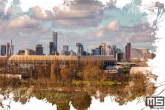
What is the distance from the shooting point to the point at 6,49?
5301 mm

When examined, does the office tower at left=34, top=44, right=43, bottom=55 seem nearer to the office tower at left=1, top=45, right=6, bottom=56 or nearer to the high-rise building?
the office tower at left=1, top=45, right=6, bottom=56

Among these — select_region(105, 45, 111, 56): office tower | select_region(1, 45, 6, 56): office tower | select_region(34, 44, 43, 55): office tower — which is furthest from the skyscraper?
select_region(105, 45, 111, 56): office tower

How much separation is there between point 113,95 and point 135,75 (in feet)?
2.47

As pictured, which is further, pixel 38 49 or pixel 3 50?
pixel 38 49

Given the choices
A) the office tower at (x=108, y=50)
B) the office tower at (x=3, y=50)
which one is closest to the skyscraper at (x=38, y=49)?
the office tower at (x=3, y=50)

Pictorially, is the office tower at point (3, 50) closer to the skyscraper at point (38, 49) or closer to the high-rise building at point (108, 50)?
the skyscraper at point (38, 49)

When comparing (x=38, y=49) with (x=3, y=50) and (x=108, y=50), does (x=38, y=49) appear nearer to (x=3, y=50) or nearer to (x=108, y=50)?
(x=3, y=50)

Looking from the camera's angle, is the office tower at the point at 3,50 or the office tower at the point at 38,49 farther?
the office tower at the point at 38,49

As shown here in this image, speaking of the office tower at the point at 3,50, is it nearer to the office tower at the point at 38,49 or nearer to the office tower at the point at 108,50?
the office tower at the point at 38,49

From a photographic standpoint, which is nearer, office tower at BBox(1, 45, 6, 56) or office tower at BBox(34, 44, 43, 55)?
office tower at BBox(1, 45, 6, 56)

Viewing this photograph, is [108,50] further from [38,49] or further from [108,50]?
[38,49]

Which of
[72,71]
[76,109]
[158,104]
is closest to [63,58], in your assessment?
[72,71]

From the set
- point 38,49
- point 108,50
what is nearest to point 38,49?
point 38,49

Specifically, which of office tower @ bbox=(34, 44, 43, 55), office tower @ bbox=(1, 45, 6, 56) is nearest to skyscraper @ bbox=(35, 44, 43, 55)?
office tower @ bbox=(34, 44, 43, 55)
